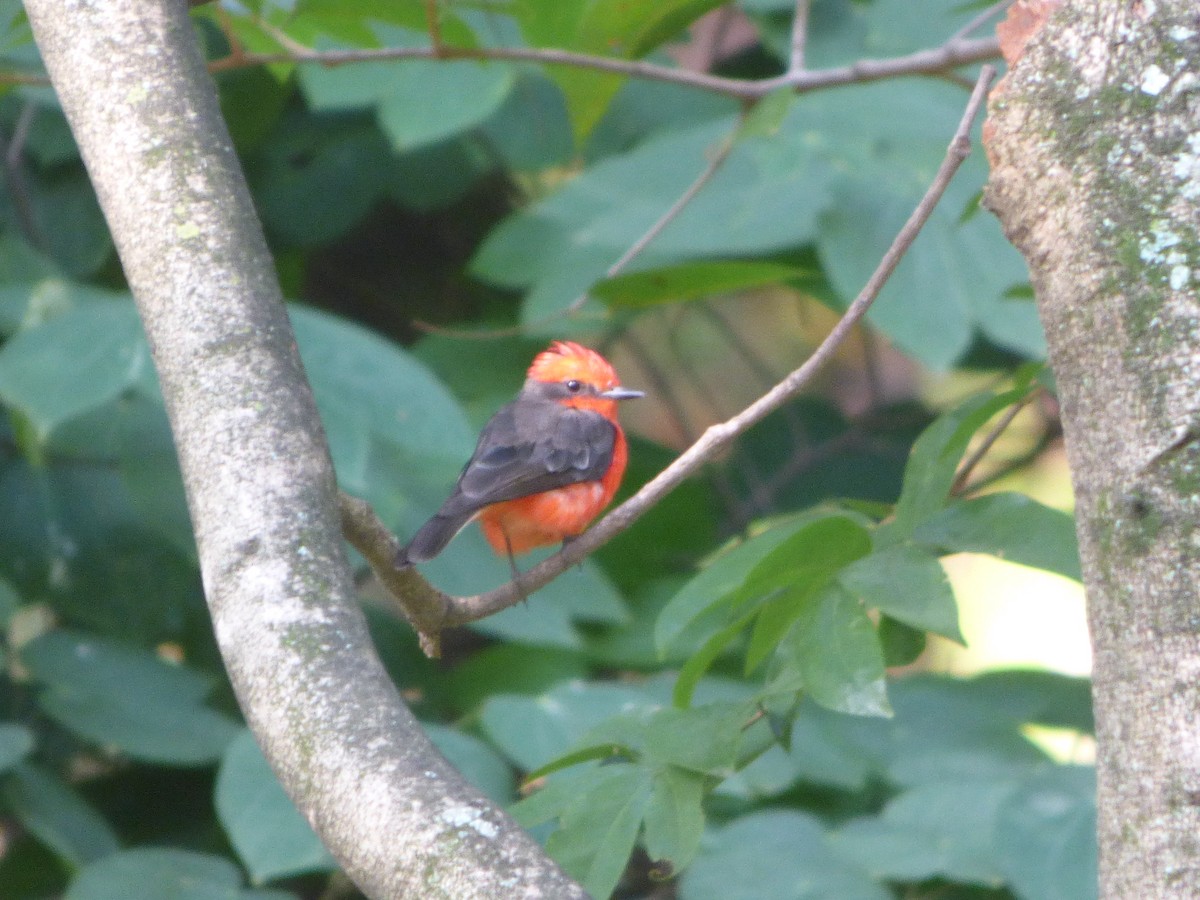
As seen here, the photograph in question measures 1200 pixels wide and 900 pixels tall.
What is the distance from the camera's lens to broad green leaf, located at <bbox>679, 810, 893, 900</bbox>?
2977 millimetres

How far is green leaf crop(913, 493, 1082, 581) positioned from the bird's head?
6.56 feet

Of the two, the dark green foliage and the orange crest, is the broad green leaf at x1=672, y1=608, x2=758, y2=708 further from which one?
the orange crest

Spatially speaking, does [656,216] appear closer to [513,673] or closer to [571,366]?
[571,366]

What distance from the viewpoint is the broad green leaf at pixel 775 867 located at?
298cm

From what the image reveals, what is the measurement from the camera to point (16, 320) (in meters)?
3.59

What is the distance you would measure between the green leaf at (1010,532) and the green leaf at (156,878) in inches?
83.6

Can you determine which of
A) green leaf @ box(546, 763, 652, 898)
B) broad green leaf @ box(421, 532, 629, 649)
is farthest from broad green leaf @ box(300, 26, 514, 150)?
green leaf @ box(546, 763, 652, 898)

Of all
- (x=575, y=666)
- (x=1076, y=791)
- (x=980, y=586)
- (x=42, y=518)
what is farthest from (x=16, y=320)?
(x=980, y=586)

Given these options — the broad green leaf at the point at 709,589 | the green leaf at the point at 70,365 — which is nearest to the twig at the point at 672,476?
the broad green leaf at the point at 709,589

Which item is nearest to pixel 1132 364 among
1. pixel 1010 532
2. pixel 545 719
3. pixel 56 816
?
pixel 1010 532

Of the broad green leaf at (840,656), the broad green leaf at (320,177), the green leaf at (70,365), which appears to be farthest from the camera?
the broad green leaf at (320,177)

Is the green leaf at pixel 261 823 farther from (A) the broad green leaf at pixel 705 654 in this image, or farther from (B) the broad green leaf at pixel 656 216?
(B) the broad green leaf at pixel 656 216

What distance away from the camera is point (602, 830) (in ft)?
6.13

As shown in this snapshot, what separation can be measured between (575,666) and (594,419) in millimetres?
877
